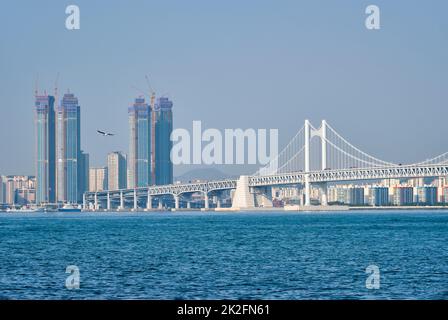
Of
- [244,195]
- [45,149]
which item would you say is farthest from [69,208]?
[244,195]

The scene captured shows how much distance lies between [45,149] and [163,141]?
21.9 meters

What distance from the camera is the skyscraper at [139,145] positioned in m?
174

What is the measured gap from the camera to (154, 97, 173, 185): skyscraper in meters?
172

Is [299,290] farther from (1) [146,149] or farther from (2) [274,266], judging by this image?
(1) [146,149]

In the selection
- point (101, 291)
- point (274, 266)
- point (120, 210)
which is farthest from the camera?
point (120, 210)

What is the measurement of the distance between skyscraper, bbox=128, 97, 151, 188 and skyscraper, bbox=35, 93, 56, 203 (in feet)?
44.6

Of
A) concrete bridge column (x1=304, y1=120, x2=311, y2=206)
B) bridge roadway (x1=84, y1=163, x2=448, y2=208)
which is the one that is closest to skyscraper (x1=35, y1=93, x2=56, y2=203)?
bridge roadway (x1=84, y1=163, x2=448, y2=208)

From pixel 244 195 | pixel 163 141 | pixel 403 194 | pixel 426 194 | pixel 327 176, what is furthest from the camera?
pixel 163 141

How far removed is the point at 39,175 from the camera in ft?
588

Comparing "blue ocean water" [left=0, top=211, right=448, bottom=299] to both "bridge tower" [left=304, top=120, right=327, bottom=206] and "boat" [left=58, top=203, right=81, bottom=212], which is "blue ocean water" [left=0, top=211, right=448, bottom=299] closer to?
"bridge tower" [left=304, top=120, right=327, bottom=206]

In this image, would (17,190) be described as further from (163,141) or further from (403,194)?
(403,194)

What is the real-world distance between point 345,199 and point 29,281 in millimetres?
121968

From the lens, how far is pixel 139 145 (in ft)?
594
